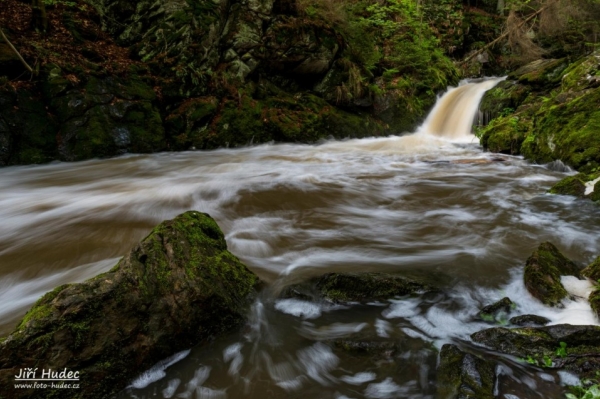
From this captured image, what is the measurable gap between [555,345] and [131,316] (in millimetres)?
2686

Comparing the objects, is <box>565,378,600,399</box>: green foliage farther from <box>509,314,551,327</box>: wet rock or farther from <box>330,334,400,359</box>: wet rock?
<box>330,334,400,359</box>: wet rock

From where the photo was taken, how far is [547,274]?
115 inches

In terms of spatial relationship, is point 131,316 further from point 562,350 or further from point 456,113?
point 456,113

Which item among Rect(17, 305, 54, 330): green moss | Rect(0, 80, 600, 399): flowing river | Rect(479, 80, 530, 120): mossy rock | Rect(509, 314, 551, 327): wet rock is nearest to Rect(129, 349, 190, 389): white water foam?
Rect(0, 80, 600, 399): flowing river

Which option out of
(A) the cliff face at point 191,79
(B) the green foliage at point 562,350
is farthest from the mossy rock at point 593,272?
(A) the cliff face at point 191,79

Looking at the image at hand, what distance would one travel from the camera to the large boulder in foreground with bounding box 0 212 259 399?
1955mm

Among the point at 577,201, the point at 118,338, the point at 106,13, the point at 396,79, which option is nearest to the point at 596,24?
the point at 396,79

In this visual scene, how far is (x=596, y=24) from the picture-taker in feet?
53.2

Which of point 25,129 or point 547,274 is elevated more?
point 25,129

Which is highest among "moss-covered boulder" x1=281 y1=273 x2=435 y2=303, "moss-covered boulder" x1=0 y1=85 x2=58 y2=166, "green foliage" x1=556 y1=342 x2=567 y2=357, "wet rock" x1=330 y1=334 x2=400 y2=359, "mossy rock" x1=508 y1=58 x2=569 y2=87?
"mossy rock" x1=508 y1=58 x2=569 y2=87

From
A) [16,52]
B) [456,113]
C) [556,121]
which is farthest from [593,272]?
[456,113]

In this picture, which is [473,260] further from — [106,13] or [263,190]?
[106,13]

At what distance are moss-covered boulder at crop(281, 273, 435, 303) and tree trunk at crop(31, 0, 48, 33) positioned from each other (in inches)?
413

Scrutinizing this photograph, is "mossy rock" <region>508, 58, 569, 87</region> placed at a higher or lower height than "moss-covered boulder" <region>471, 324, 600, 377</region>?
higher
